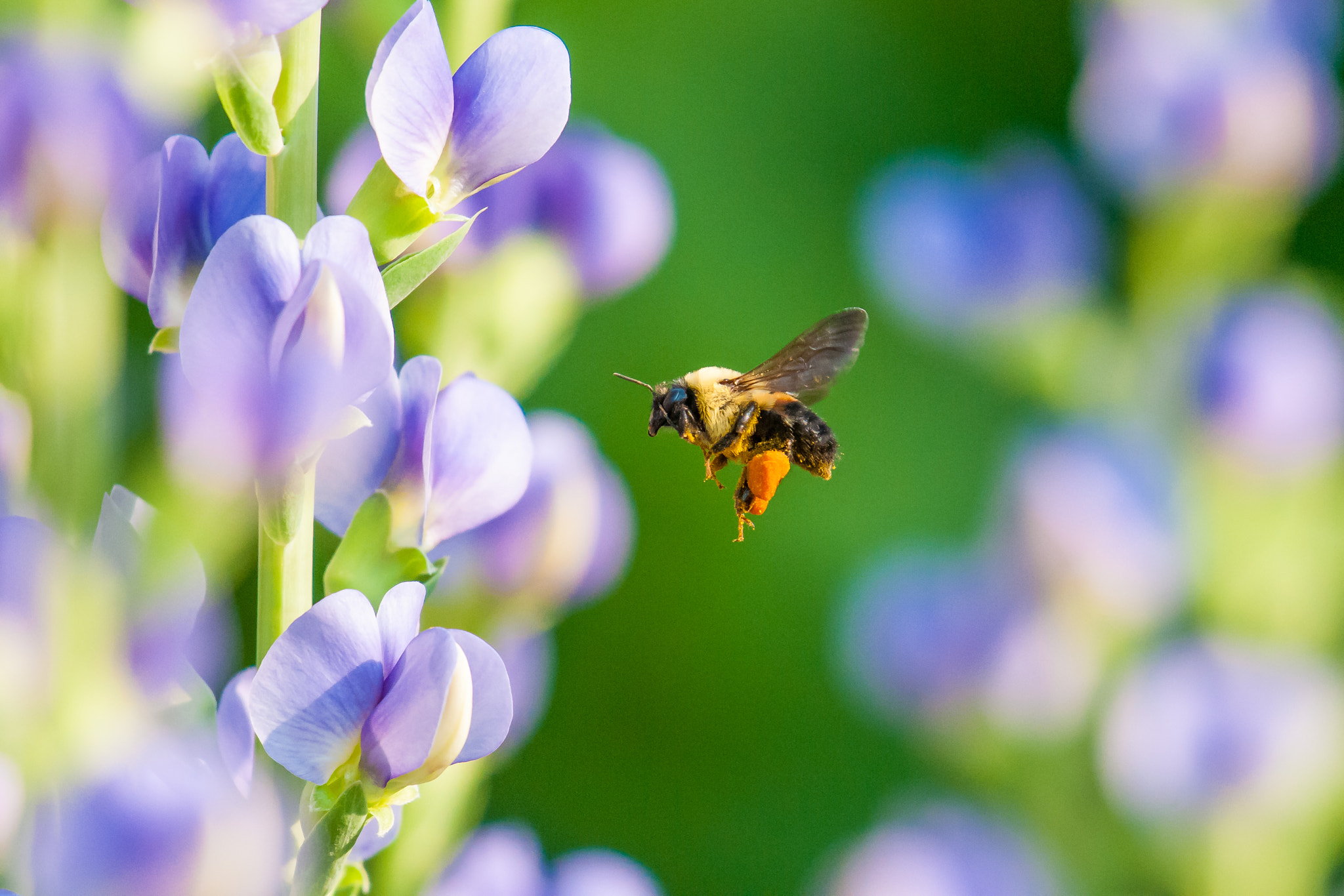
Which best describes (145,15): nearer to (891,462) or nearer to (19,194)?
(19,194)

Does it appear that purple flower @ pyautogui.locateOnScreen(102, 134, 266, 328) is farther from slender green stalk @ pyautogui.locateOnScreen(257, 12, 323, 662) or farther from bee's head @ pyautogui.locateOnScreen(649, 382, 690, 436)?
bee's head @ pyautogui.locateOnScreen(649, 382, 690, 436)

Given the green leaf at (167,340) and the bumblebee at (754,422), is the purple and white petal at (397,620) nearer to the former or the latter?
the green leaf at (167,340)

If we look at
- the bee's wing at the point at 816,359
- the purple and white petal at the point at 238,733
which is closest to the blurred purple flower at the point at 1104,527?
the bee's wing at the point at 816,359

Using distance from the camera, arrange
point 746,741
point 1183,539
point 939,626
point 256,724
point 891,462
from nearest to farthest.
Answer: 1. point 256,724
2. point 1183,539
3. point 939,626
4. point 746,741
5. point 891,462

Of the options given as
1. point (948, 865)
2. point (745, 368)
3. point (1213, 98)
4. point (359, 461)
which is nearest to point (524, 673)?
point (359, 461)

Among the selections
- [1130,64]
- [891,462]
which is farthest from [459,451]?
[891,462]

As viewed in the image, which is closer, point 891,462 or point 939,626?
point 939,626

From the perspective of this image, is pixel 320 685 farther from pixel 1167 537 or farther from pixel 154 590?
pixel 1167 537
